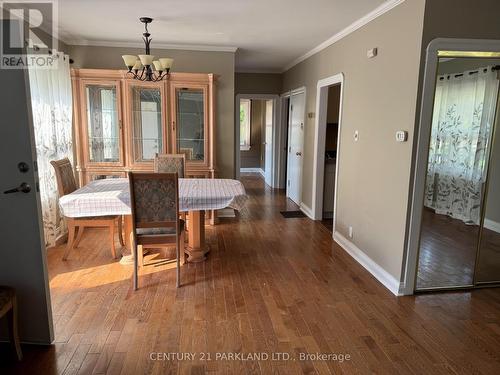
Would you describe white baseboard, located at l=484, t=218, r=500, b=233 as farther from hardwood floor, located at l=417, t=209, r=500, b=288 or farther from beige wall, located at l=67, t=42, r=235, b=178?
beige wall, located at l=67, t=42, r=235, b=178

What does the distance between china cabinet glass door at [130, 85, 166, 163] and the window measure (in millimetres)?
5227

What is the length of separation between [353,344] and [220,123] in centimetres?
356

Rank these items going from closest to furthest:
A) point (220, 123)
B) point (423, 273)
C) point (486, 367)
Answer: point (486, 367), point (423, 273), point (220, 123)

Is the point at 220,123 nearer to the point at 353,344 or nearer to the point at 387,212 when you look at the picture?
the point at 387,212

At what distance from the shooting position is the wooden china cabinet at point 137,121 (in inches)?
176

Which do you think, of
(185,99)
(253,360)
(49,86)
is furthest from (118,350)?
(185,99)

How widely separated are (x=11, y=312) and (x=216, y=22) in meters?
3.12

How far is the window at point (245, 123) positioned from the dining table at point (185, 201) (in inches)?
240

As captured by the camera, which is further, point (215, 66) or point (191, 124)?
point (215, 66)

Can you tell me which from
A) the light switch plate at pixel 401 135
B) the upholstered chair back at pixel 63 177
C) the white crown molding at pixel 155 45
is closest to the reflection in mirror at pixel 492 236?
the light switch plate at pixel 401 135

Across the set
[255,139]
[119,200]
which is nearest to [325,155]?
[119,200]

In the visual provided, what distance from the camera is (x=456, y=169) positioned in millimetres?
3775

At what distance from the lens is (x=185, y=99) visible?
15.2 feet

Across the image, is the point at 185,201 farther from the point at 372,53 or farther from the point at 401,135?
the point at 372,53
